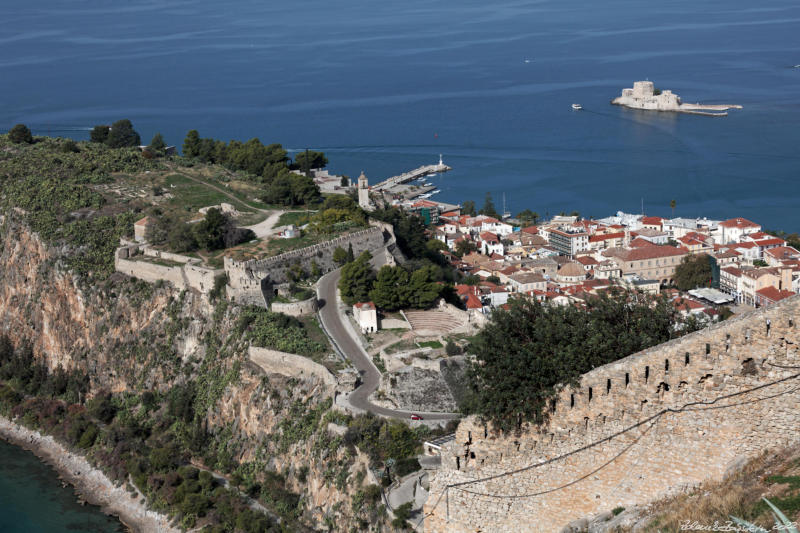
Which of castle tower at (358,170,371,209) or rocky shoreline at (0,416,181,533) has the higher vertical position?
castle tower at (358,170,371,209)

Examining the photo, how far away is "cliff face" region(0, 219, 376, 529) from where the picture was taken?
77.5 ft

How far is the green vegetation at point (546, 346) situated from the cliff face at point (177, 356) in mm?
10522

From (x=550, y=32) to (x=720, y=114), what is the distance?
238ft

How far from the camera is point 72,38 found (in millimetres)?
162250

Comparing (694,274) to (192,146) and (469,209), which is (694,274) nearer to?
(469,209)

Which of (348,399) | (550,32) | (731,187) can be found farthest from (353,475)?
(550,32)

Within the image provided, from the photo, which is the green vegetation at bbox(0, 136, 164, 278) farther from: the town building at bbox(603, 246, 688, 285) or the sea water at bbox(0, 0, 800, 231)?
the sea water at bbox(0, 0, 800, 231)

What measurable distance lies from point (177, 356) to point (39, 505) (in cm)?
622

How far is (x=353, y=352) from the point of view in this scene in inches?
1078

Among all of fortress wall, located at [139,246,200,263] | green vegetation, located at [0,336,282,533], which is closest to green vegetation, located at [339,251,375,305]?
green vegetation, located at [0,336,282,533]

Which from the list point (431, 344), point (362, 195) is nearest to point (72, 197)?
point (362, 195)

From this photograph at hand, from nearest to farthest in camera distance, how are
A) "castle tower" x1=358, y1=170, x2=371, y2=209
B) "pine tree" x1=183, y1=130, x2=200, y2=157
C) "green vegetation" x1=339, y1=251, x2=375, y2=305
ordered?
"green vegetation" x1=339, y1=251, x2=375, y2=305
"castle tower" x1=358, y1=170, x2=371, y2=209
"pine tree" x1=183, y1=130, x2=200, y2=157

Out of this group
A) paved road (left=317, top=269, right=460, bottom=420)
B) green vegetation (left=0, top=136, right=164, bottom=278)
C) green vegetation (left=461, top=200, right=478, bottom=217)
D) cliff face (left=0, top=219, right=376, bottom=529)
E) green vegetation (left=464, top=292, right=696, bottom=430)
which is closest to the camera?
green vegetation (left=464, top=292, right=696, bottom=430)

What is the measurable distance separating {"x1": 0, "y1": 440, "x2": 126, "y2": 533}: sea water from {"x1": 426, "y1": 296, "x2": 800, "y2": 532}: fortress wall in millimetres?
19371
